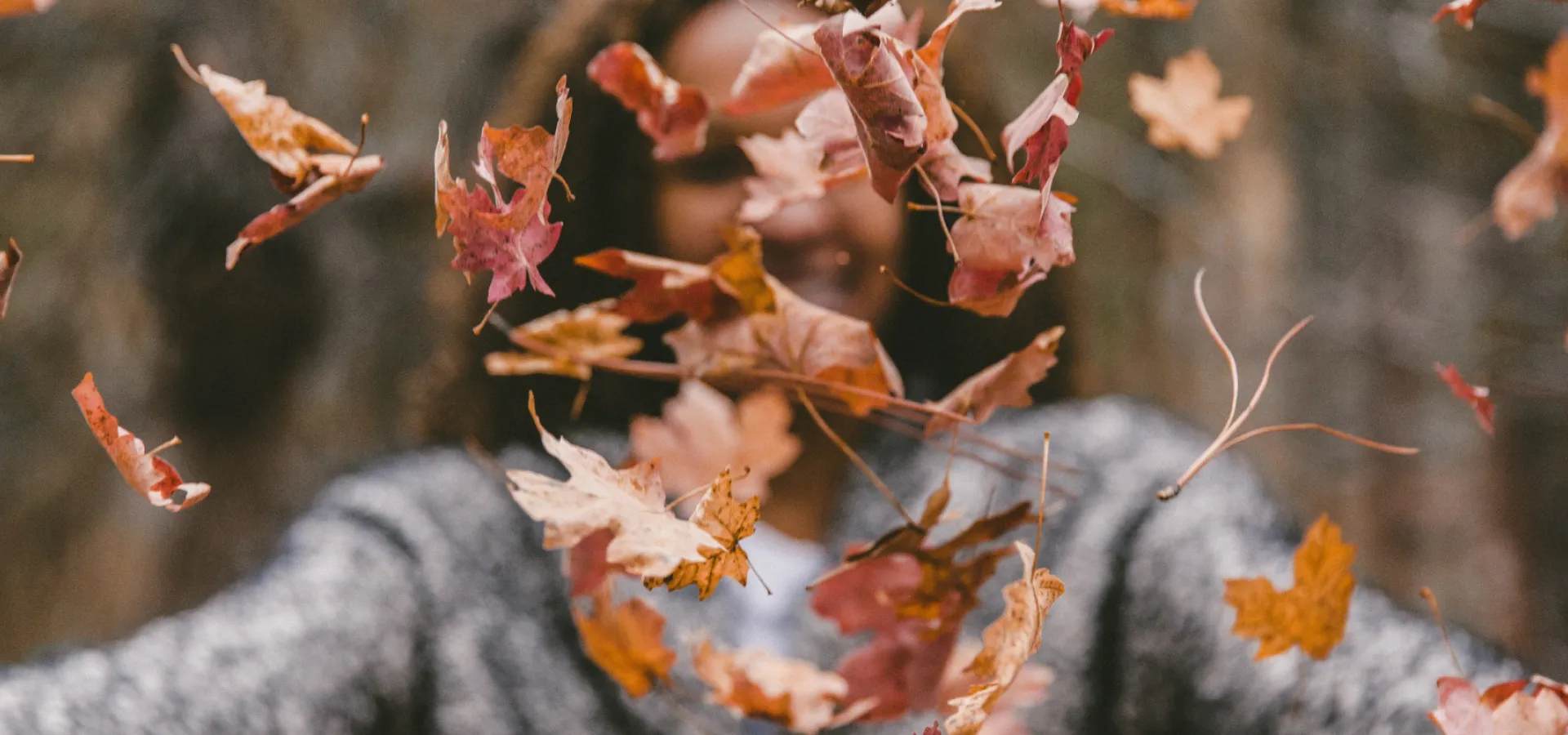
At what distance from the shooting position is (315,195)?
7.3 inches

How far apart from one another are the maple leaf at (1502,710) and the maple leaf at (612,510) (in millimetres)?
146

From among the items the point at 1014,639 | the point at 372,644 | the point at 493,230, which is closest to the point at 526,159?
the point at 493,230

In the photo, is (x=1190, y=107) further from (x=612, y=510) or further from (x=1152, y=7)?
(x=612, y=510)

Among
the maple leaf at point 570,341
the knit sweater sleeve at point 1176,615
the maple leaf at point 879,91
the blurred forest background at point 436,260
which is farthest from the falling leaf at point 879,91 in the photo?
the blurred forest background at point 436,260

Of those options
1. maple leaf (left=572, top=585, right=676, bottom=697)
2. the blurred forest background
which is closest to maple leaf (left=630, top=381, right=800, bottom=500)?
maple leaf (left=572, top=585, right=676, bottom=697)

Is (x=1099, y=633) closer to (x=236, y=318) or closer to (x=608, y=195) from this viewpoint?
(x=608, y=195)

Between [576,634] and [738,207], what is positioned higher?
[738,207]

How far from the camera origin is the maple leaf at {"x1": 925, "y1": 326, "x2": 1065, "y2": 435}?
21 centimetres

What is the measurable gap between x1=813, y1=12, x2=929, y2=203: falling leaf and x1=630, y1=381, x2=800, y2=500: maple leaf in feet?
0.56

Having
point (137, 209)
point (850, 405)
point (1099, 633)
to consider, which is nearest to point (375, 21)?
point (137, 209)

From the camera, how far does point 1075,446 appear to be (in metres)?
0.75

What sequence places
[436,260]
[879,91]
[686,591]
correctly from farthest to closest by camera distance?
[436,260] < [686,591] < [879,91]

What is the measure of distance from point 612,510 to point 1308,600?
0.16 metres

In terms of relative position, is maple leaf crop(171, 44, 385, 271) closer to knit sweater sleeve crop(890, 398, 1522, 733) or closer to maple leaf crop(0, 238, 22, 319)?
maple leaf crop(0, 238, 22, 319)
